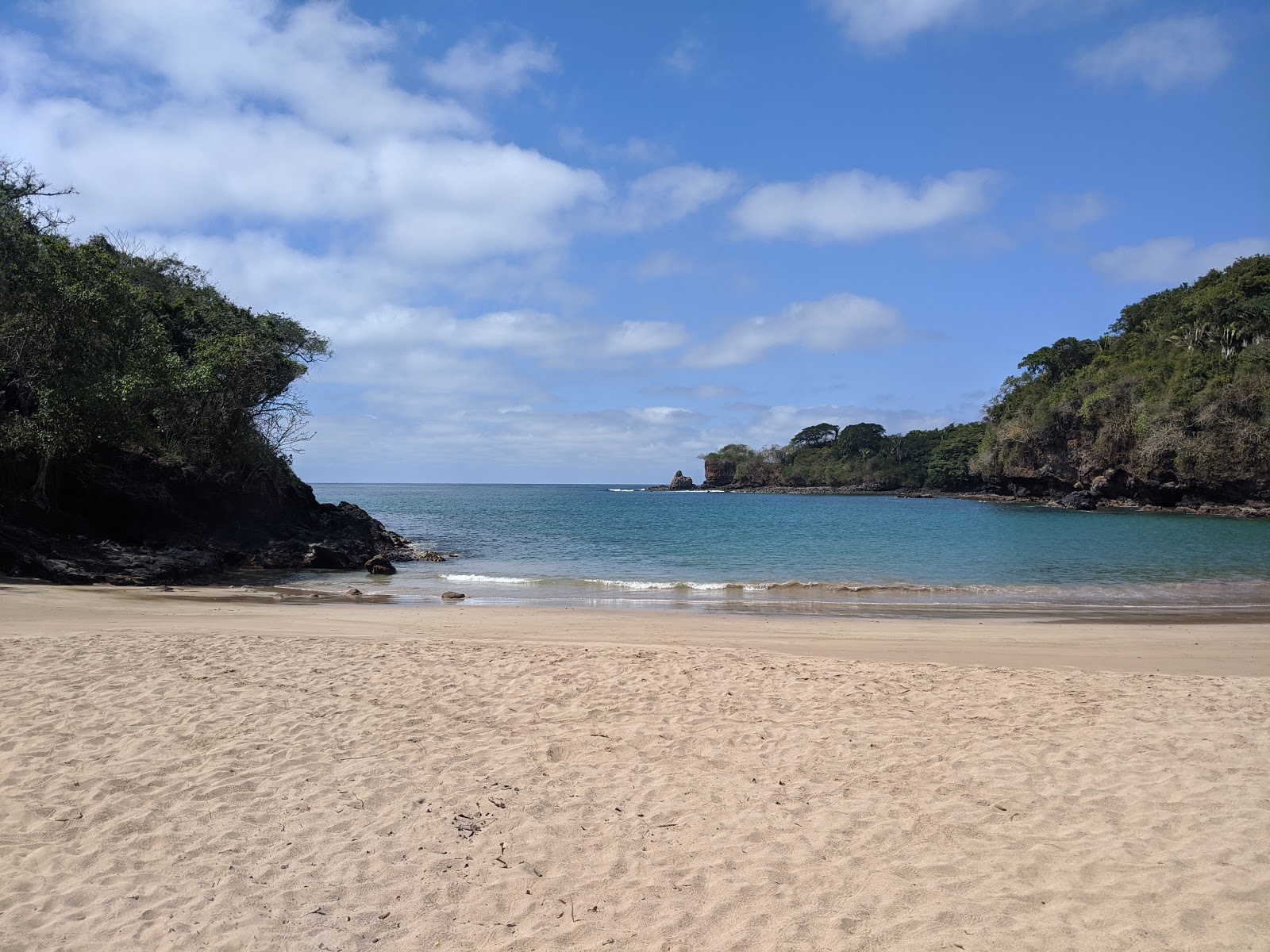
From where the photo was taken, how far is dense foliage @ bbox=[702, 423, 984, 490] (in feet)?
406

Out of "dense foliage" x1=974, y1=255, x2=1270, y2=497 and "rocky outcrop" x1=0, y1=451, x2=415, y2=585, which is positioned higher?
"dense foliage" x1=974, y1=255, x2=1270, y2=497

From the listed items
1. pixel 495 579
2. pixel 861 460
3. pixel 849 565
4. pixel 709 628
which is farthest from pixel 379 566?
pixel 861 460

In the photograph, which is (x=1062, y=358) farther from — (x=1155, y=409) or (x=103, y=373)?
(x=103, y=373)

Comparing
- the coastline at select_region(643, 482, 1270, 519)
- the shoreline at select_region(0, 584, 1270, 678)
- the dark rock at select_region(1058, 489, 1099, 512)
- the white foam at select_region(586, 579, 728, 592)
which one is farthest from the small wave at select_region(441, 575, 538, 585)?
the dark rock at select_region(1058, 489, 1099, 512)

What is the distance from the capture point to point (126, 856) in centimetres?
454

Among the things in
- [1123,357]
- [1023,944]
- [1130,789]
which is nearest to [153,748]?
[1023,944]

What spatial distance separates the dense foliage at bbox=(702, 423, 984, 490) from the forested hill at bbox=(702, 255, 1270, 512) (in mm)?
19384

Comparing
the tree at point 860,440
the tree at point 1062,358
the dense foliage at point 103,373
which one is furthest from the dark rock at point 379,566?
the tree at point 860,440

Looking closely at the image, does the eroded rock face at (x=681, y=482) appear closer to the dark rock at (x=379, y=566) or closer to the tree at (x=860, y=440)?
the tree at (x=860, y=440)

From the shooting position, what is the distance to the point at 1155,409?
64.1 m

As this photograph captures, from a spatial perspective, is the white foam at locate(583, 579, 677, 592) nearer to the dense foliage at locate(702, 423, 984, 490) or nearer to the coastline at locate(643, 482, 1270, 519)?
the coastline at locate(643, 482, 1270, 519)

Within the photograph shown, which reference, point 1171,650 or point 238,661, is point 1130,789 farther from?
point 238,661

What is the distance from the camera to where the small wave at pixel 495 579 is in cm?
2284

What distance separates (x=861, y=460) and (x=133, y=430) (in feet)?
456
